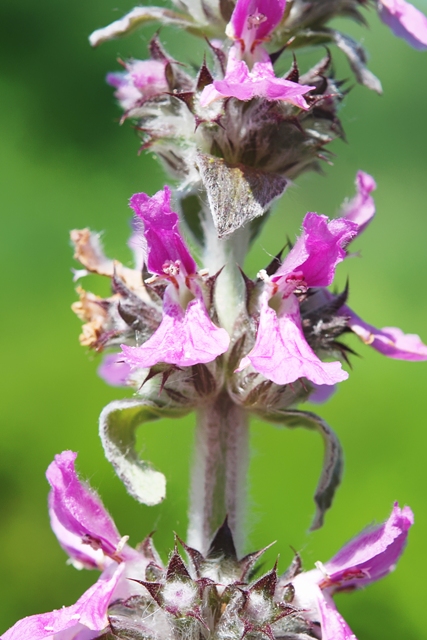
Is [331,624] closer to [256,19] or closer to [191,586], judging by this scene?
[191,586]

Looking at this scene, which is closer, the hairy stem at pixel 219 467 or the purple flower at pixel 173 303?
the purple flower at pixel 173 303

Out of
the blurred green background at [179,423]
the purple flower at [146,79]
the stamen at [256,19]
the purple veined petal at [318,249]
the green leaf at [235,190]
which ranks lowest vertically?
the blurred green background at [179,423]

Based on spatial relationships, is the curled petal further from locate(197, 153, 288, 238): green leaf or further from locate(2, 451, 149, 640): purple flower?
locate(2, 451, 149, 640): purple flower

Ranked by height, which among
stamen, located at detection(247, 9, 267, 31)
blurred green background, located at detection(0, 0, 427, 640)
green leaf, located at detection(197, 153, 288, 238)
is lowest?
blurred green background, located at detection(0, 0, 427, 640)

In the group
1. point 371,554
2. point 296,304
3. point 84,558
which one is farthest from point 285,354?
point 84,558

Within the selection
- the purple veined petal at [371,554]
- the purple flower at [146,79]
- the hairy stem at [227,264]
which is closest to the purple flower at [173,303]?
the hairy stem at [227,264]

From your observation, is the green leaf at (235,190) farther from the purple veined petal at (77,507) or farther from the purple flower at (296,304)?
the purple veined petal at (77,507)

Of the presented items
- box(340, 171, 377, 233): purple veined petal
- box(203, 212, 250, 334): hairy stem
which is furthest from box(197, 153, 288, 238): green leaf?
box(340, 171, 377, 233): purple veined petal

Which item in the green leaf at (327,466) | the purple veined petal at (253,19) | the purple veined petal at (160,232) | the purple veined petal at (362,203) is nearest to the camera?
the purple veined petal at (160,232)
